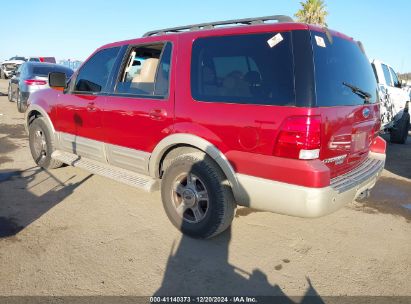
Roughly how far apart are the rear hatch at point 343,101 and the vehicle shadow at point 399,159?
3.44 metres

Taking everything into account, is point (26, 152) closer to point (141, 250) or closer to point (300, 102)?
point (141, 250)

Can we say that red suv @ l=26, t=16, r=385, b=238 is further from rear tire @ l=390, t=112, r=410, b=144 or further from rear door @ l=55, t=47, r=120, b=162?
rear tire @ l=390, t=112, r=410, b=144

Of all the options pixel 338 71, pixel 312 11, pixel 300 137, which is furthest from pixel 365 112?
pixel 312 11

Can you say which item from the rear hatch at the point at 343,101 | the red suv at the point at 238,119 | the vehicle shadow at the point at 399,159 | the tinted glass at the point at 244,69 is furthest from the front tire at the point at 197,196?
the vehicle shadow at the point at 399,159

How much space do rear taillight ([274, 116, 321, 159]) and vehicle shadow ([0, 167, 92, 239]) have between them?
271 centimetres

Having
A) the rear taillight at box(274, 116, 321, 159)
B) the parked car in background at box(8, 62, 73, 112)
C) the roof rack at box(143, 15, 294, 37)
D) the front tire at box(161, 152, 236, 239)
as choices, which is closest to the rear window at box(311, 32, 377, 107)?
the rear taillight at box(274, 116, 321, 159)

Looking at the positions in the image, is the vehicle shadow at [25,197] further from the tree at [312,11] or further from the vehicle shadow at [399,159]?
the tree at [312,11]

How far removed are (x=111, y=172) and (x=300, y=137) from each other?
244 centimetres

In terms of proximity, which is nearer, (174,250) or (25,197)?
(174,250)

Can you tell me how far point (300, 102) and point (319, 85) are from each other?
232mm

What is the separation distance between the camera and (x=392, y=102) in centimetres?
878

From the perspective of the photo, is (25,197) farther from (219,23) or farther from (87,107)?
(219,23)

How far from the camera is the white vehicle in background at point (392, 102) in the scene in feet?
27.4

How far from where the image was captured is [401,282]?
297 centimetres
